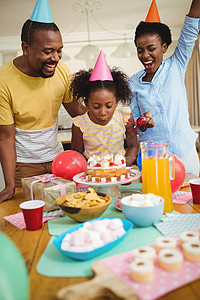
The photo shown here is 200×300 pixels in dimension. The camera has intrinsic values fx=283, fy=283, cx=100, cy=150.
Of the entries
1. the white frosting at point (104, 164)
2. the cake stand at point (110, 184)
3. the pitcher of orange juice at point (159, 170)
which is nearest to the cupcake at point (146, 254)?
the pitcher of orange juice at point (159, 170)

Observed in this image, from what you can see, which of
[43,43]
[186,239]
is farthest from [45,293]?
[43,43]

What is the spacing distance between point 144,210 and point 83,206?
0.20 meters

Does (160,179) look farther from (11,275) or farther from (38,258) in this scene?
(11,275)

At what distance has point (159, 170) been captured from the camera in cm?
108

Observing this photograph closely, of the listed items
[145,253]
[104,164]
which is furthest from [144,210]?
[104,164]

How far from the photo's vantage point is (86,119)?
1887 millimetres

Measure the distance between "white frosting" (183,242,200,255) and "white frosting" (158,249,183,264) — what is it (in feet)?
0.08

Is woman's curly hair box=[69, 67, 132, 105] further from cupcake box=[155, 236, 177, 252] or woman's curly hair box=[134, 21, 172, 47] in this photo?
cupcake box=[155, 236, 177, 252]

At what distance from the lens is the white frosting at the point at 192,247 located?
2.15 ft

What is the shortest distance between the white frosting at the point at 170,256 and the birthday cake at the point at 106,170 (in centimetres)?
59

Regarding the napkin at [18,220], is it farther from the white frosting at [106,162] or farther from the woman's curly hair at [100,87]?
the woman's curly hair at [100,87]

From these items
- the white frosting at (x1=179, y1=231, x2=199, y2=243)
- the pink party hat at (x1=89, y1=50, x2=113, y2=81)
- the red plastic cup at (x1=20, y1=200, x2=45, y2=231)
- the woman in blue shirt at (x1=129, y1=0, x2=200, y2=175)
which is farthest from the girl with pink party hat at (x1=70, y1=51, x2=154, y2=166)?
the white frosting at (x1=179, y1=231, x2=199, y2=243)

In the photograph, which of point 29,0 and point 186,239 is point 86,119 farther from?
point 29,0

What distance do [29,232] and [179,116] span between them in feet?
4.00
